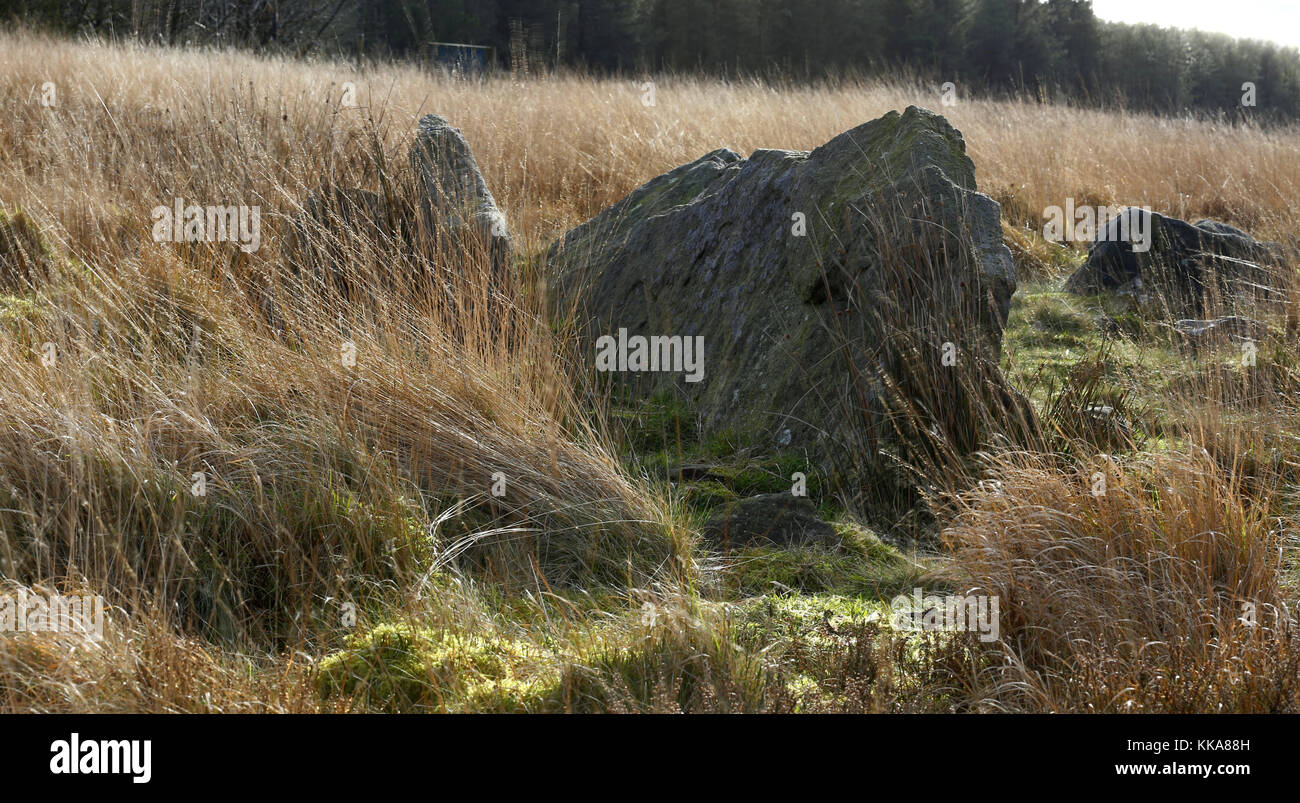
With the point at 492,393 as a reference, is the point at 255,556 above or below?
below

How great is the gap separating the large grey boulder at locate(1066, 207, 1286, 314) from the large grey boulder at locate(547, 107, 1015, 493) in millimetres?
2976

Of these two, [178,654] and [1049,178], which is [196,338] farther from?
[1049,178]

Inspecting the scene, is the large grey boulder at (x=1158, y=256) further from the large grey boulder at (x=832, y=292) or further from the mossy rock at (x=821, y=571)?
the mossy rock at (x=821, y=571)

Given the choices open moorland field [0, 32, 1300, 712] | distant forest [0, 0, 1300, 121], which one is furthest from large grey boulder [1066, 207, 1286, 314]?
distant forest [0, 0, 1300, 121]

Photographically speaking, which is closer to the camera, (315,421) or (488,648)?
(488,648)

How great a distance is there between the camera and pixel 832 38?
24.8 meters

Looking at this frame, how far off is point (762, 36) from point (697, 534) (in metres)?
23.5

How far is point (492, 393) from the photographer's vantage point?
3416mm

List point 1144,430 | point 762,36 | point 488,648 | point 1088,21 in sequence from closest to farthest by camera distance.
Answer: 1. point 488,648
2. point 1144,430
3. point 762,36
4. point 1088,21

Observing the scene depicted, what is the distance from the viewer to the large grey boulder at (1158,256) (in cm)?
642

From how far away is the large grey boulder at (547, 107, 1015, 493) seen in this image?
367cm

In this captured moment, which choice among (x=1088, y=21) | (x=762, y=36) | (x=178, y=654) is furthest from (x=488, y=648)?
(x=1088, y=21)

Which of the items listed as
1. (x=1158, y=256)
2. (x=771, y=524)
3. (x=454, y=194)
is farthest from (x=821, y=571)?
(x=1158, y=256)

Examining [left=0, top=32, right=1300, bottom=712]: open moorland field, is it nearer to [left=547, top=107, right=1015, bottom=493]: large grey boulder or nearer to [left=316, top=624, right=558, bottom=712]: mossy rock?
[left=316, top=624, right=558, bottom=712]: mossy rock
